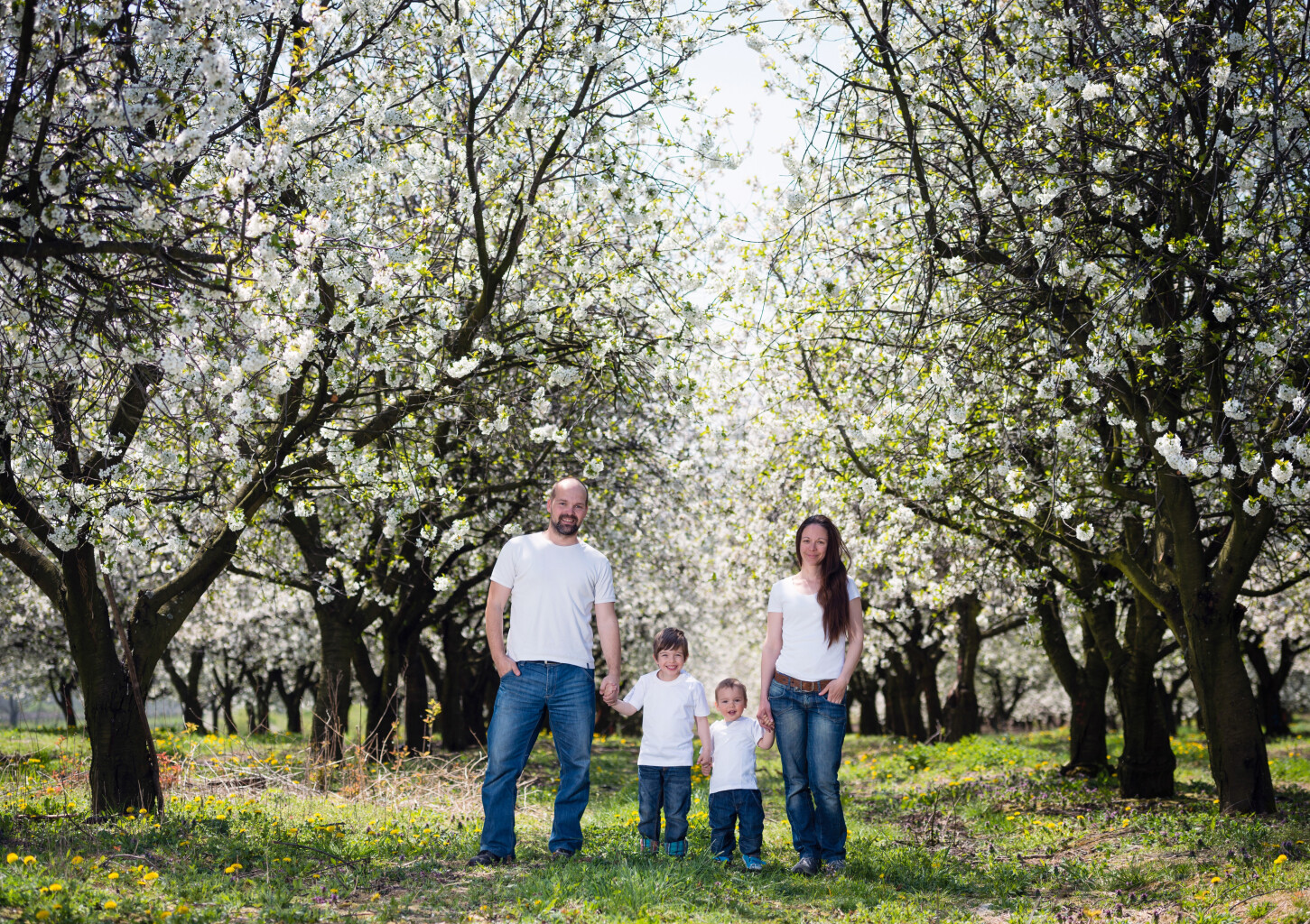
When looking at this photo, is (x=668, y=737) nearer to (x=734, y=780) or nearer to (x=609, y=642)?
(x=734, y=780)

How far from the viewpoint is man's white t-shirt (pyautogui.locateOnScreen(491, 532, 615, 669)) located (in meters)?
6.10

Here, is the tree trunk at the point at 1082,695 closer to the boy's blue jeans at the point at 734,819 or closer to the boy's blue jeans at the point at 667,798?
the boy's blue jeans at the point at 734,819

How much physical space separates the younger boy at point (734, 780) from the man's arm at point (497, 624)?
1.27 m

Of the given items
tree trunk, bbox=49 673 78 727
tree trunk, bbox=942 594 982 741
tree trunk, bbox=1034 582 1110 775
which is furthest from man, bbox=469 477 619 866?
tree trunk, bbox=49 673 78 727

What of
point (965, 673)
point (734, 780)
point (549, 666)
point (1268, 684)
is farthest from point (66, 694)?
point (1268, 684)

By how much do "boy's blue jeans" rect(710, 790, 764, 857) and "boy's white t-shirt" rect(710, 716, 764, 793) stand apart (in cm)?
6

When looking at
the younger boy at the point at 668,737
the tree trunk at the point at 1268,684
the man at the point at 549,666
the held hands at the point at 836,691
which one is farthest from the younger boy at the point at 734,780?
the tree trunk at the point at 1268,684

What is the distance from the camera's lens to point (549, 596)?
611 centimetres

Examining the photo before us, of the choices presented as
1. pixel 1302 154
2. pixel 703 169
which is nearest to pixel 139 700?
pixel 703 169

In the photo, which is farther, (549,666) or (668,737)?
(668,737)

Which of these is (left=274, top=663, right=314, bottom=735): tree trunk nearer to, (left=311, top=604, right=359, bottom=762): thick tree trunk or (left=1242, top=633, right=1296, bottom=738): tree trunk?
(left=311, top=604, right=359, bottom=762): thick tree trunk

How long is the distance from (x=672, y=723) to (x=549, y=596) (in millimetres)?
1111

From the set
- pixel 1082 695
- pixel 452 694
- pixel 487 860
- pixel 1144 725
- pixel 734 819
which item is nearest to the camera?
pixel 487 860

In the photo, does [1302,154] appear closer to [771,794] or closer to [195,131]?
[195,131]
